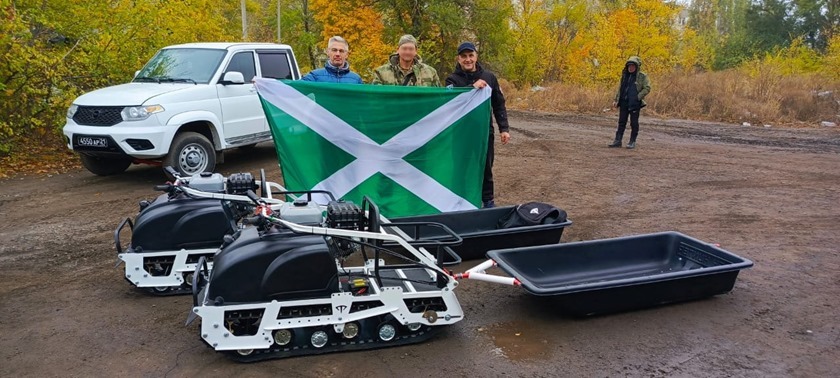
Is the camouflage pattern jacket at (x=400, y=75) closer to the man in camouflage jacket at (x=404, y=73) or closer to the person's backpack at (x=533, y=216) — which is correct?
the man in camouflage jacket at (x=404, y=73)

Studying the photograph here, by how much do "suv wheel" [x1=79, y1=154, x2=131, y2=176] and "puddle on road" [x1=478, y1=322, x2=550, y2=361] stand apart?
7.62m

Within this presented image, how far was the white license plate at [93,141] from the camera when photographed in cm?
856

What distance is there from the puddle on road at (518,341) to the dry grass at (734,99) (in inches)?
683

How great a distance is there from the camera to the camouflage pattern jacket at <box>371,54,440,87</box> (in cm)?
698

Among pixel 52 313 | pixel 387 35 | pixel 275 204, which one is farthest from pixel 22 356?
pixel 387 35

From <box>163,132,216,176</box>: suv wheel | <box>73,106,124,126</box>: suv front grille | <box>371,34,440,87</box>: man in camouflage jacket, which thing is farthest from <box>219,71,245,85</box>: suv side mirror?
<box>371,34,440,87</box>: man in camouflage jacket

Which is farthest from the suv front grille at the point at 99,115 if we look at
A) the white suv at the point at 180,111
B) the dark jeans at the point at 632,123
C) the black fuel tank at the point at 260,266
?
the dark jeans at the point at 632,123

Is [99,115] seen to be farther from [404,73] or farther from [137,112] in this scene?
[404,73]

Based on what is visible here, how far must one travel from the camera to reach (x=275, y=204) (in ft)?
16.1

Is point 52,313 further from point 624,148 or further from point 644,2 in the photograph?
point 644,2

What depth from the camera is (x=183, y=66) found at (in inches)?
377

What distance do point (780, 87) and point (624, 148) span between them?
1098 cm

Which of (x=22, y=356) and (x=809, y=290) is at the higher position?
(x=809, y=290)

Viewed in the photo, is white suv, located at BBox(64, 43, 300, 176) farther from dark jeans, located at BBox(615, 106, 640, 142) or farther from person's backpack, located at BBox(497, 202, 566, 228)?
dark jeans, located at BBox(615, 106, 640, 142)
